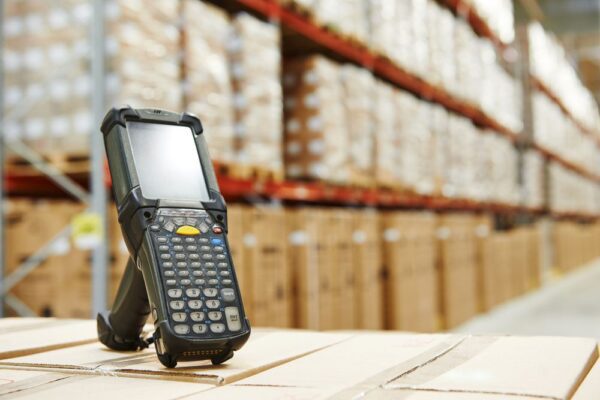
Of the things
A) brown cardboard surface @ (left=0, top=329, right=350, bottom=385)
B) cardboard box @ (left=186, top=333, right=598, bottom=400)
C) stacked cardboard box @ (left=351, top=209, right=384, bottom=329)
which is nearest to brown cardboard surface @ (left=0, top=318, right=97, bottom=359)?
brown cardboard surface @ (left=0, top=329, right=350, bottom=385)

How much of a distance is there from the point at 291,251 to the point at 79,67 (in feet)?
5.12

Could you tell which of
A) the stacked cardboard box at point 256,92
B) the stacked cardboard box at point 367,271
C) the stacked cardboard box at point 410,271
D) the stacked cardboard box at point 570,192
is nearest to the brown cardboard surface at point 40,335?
the stacked cardboard box at point 256,92

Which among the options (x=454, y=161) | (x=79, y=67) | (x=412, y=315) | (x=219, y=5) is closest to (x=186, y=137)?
(x=79, y=67)

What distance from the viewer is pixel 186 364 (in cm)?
100

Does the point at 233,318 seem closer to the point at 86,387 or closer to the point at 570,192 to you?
the point at 86,387

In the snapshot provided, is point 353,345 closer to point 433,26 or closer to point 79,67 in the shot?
point 79,67

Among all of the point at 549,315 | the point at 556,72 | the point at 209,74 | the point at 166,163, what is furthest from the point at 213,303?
the point at 556,72

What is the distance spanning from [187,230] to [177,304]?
12 centimetres

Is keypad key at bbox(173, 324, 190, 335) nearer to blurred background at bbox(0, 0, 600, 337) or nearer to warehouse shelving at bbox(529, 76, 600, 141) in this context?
blurred background at bbox(0, 0, 600, 337)

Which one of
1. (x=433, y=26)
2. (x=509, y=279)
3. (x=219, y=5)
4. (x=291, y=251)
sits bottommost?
(x=509, y=279)

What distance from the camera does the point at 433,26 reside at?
6.58 meters

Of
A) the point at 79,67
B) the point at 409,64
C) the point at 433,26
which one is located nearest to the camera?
the point at 79,67

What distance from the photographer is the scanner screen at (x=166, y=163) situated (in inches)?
42.8

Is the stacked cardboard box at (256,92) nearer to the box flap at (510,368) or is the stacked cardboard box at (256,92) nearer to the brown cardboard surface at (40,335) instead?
the brown cardboard surface at (40,335)
